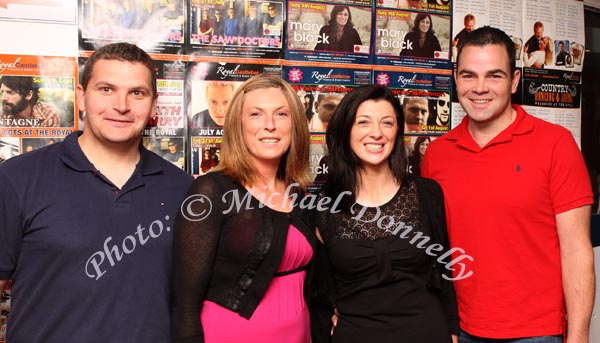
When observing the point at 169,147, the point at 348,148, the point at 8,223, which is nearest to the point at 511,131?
the point at 348,148

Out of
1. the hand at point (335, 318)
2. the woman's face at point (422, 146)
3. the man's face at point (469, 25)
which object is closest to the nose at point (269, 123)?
the hand at point (335, 318)

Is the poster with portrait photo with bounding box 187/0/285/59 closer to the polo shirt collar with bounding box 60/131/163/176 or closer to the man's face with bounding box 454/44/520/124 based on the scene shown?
the polo shirt collar with bounding box 60/131/163/176

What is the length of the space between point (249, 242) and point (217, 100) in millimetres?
783

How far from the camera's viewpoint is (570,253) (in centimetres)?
175

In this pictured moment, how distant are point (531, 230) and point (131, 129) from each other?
137cm

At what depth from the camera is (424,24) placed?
249cm

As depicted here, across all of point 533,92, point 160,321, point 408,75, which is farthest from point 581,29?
point 160,321

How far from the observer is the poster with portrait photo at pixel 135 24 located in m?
1.97

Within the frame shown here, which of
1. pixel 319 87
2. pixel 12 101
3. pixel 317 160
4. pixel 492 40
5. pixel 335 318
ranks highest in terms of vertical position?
pixel 492 40

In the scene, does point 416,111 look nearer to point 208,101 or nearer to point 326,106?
point 326,106

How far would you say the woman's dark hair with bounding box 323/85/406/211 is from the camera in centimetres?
186

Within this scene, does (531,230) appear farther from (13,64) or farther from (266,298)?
(13,64)

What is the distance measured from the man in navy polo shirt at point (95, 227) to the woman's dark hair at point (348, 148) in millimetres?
614

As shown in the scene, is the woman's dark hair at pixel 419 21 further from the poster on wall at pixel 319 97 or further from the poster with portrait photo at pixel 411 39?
the poster on wall at pixel 319 97
